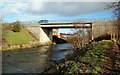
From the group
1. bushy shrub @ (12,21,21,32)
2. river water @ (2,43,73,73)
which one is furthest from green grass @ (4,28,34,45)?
river water @ (2,43,73,73)

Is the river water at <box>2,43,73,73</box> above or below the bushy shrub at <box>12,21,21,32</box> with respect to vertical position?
below

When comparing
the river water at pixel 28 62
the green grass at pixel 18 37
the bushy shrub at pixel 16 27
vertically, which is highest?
the bushy shrub at pixel 16 27

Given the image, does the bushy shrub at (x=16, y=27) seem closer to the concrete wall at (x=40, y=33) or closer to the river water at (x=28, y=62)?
the concrete wall at (x=40, y=33)

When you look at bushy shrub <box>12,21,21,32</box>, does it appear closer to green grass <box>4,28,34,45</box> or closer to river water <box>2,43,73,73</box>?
green grass <box>4,28,34,45</box>

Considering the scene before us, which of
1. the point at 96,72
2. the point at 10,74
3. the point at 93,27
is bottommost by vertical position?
the point at 10,74

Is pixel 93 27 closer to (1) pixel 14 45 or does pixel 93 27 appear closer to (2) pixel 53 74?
(1) pixel 14 45

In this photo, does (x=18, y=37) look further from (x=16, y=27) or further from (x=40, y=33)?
(x=40, y=33)

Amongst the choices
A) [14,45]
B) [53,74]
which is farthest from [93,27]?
[53,74]

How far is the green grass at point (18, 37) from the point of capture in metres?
64.9

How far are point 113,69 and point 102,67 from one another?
2.17ft

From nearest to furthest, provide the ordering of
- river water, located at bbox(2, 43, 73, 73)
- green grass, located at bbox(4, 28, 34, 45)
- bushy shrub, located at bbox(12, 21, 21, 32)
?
river water, located at bbox(2, 43, 73, 73) → green grass, located at bbox(4, 28, 34, 45) → bushy shrub, located at bbox(12, 21, 21, 32)

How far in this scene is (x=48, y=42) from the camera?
265 ft

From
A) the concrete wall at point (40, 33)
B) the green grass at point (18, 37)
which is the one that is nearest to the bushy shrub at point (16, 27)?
the green grass at point (18, 37)

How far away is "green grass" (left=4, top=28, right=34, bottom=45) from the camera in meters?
64.9
